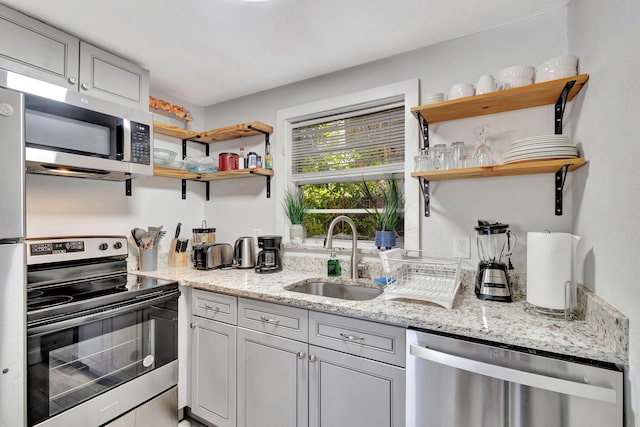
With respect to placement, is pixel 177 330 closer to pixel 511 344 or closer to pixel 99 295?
pixel 99 295

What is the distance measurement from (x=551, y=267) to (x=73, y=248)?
2375mm

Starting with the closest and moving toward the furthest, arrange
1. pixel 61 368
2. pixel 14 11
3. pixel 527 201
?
pixel 61 368 < pixel 14 11 < pixel 527 201

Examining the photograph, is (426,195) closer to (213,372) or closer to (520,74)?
(520,74)

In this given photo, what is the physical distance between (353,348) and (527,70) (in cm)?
151

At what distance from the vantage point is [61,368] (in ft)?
4.25

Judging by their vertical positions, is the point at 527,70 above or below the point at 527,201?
above

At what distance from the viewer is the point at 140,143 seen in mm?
1810

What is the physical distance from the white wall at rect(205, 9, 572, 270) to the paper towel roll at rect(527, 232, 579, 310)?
37 centimetres

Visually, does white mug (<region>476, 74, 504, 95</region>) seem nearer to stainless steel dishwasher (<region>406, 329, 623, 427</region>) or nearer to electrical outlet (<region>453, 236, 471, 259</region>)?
electrical outlet (<region>453, 236, 471, 259</region>)

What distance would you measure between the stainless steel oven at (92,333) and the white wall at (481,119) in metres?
1.58

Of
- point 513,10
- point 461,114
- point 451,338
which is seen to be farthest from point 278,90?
point 451,338

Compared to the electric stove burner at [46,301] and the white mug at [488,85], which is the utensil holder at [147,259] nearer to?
the electric stove burner at [46,301]

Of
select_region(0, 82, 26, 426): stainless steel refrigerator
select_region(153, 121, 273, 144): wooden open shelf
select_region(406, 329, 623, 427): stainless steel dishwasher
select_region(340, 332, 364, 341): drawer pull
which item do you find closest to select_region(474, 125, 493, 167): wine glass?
select_region(406, 329, 623, 427): stainless steel dishwasher

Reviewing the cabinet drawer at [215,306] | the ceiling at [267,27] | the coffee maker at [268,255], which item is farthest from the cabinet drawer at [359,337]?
the ceiling at [267,27]
